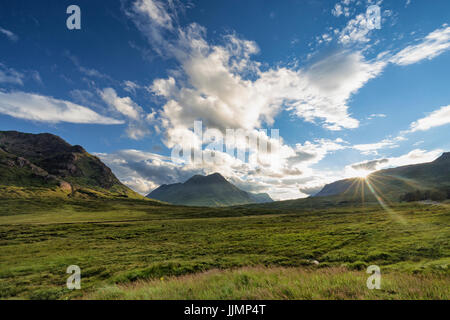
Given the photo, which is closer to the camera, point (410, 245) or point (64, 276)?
point (64, 276)

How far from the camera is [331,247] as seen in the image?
24.2 metres

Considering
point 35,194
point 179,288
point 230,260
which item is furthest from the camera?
point 35,194

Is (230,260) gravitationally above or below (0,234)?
above
